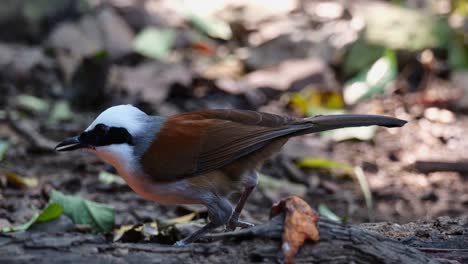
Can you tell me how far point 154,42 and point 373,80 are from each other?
96.8 inches

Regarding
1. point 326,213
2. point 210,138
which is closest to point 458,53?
point 326,213

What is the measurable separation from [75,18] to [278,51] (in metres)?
2.19

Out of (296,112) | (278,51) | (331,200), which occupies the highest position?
(278,51)

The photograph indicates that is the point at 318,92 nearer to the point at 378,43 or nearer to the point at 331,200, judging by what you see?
the point at 378,43

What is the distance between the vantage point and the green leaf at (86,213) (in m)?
5.11

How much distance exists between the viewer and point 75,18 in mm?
9188

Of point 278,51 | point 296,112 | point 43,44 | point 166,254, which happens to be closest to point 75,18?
point 43,44

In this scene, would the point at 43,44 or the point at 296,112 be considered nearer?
the point at 296,112

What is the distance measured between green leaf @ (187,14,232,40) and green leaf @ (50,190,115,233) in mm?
4380

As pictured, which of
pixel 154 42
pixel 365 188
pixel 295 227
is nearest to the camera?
pixel 295 227

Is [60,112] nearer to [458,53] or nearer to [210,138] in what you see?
[210,138]

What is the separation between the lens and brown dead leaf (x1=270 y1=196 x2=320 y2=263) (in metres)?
3.41

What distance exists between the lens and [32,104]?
7.79 meters

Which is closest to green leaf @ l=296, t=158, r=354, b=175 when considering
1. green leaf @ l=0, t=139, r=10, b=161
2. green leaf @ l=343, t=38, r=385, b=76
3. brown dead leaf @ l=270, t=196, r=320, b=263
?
green leaf @ l=343, t=38, r=385, b=76
